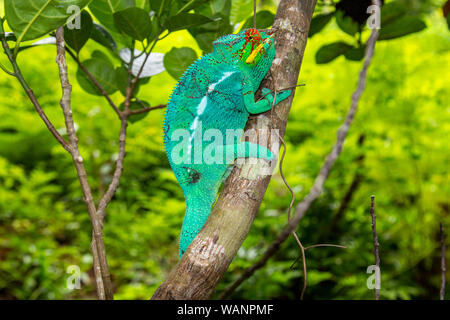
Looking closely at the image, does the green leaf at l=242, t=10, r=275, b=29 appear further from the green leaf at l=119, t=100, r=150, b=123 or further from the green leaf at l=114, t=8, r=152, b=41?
the green leaf at l=119, t=100, r=150, b=123

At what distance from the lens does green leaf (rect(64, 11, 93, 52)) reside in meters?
1.29

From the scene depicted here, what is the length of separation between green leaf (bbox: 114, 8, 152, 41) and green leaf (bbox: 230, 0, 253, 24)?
1.33 ft

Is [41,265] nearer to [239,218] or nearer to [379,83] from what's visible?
[239,218]

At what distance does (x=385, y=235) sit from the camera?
3.25m

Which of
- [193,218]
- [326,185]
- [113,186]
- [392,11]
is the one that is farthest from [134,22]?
[326,185]

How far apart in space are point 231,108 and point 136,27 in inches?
20.7

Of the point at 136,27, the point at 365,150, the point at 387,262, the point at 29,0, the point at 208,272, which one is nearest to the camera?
the point at 208,272

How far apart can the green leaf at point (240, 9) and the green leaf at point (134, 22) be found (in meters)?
0.41

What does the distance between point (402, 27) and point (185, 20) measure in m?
0.87

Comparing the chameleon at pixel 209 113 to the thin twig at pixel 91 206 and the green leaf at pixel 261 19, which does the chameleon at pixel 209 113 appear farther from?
the thin twig at pixel 91 206

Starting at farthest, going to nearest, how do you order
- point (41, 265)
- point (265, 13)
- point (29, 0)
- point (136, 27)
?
point (41, 265) → point (265, 13) → point (136, 27) → point (29, 0)

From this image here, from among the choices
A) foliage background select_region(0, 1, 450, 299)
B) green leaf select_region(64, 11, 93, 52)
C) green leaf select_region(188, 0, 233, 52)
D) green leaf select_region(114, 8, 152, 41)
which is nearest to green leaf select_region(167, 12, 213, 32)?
green leaf select_region(114, 8, 152, 41)

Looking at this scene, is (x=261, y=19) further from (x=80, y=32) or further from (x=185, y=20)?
(x=80, y=32)
